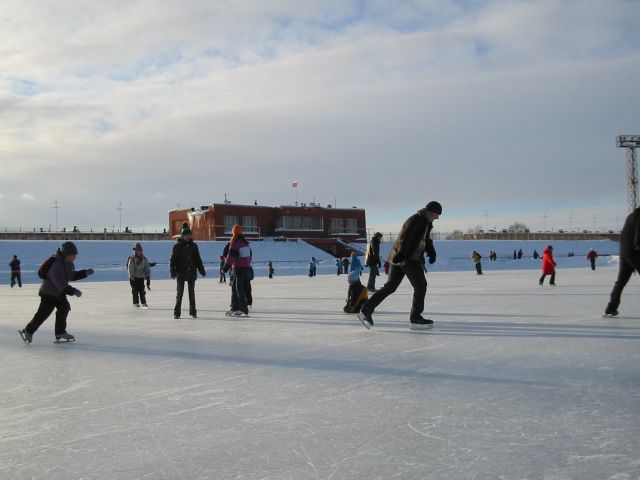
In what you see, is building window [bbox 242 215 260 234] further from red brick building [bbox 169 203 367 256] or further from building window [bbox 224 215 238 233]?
building window [bbox 224 215 238 233]

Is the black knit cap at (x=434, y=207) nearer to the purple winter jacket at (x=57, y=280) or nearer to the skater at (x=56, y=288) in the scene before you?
the skater at (x=56, y=288)

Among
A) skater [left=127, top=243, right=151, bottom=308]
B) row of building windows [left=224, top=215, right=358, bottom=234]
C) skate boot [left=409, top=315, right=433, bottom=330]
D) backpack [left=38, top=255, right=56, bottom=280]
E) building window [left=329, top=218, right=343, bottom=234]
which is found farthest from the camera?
building window [left=329, top=218, right=343, bottom=234]

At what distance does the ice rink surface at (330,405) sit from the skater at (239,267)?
2.30 m

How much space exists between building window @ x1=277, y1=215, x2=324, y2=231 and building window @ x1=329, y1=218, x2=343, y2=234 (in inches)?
59.1

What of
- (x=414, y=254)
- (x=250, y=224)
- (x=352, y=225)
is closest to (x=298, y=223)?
(x=250, y=224)

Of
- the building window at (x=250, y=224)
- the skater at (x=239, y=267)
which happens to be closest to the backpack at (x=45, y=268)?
the skater at (x=239, y=267)

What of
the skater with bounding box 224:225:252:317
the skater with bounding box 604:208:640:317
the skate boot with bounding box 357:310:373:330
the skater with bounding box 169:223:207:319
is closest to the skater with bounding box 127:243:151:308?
the skater with bounding box 169:223:207:319

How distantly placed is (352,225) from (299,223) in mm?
6944

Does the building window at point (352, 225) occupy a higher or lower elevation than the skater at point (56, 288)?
higher

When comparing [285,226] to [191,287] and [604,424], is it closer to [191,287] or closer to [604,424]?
[191,287]

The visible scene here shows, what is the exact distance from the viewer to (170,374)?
198 inches

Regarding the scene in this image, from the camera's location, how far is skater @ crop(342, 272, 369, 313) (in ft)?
32.9

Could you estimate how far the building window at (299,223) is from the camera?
6519cm

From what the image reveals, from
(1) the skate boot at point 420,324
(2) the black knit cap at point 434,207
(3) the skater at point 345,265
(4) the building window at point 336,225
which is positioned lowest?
(3) the skater at point 345,265
